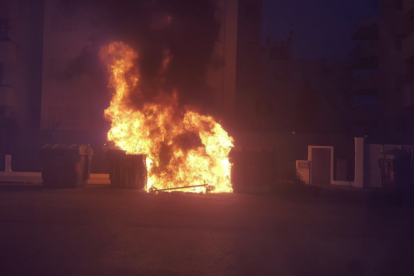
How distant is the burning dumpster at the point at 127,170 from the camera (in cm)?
1447

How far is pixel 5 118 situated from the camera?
24375 millimetres

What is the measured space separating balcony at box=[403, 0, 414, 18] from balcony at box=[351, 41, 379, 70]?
177 inches

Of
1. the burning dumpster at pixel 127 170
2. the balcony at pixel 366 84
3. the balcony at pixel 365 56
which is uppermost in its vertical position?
the balcony at pixel 365 56

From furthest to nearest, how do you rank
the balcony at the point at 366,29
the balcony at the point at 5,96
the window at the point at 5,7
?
the balcony at the point at 366,29 → the window at the point at 5,7 → the balcony at the point at 5,96

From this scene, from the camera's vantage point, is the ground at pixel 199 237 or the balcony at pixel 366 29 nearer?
the ground at pixel 199 237

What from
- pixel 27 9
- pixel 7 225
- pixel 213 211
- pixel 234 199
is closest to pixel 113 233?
pixel 7 225

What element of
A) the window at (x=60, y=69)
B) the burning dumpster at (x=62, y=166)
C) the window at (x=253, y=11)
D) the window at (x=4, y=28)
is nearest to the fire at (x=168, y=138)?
the burning dumpster at (x=62, y=166)

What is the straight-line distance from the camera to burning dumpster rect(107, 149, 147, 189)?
14469mm

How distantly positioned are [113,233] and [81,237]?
1.91ft

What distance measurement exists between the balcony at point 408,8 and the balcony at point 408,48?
5.44 ft

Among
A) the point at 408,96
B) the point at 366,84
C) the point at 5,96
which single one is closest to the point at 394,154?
the point at 408,96

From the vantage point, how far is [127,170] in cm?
1454

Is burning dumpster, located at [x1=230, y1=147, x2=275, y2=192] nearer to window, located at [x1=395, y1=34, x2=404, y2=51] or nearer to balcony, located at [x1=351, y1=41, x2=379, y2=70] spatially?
window, located at [x1=395, y1=34, x2=404, y2=51]

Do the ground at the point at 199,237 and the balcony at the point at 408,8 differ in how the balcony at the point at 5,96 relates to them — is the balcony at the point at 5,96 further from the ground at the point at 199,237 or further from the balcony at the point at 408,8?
the balcony at the point at 408,8
